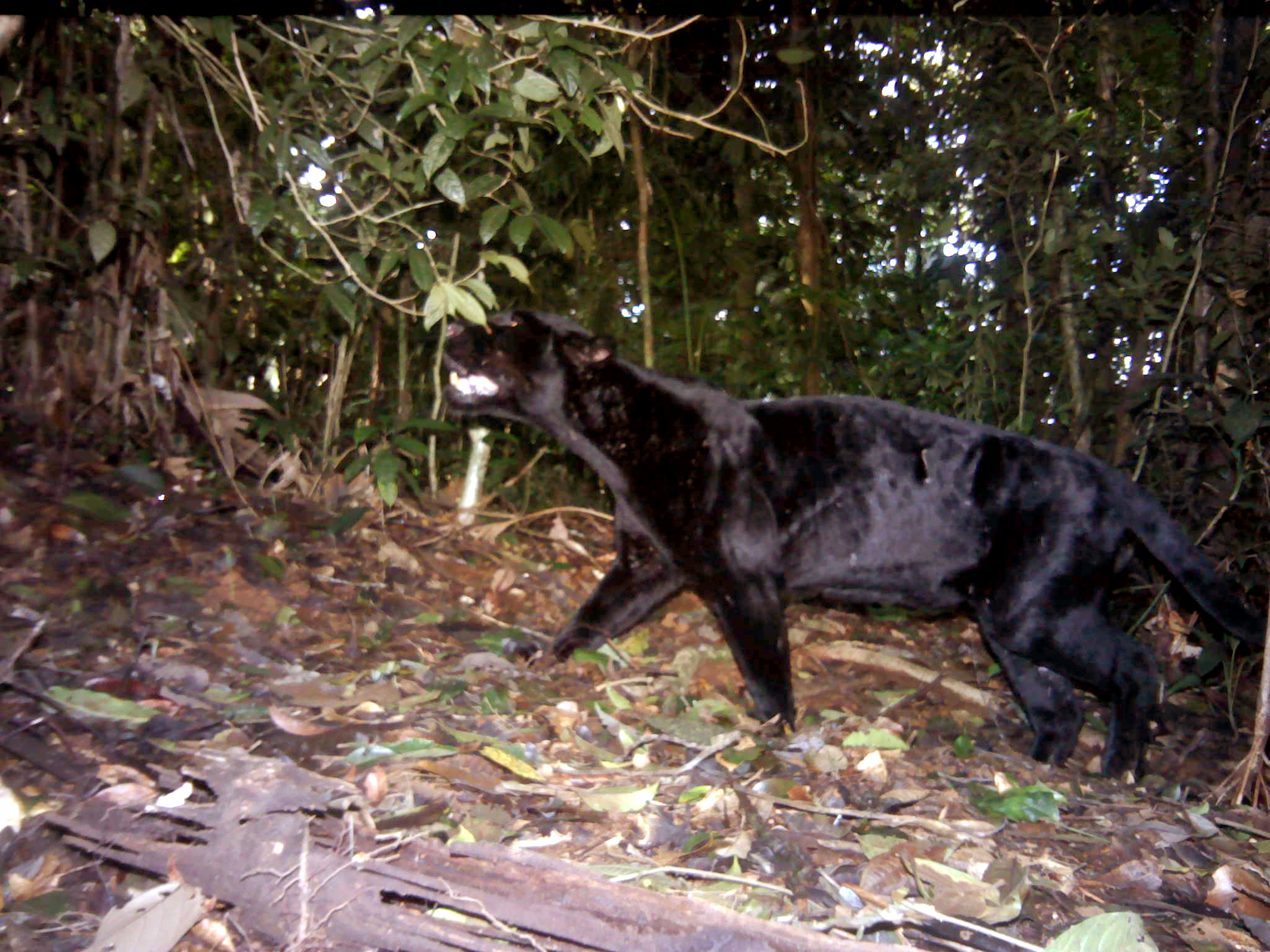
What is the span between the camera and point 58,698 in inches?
100

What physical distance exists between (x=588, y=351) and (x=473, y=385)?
0.48 meters

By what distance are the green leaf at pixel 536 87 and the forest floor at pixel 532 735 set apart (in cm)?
188

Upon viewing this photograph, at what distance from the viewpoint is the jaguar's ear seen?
3.93 metres

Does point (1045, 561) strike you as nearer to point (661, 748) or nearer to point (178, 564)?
point (661, 748)

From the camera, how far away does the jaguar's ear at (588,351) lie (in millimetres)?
3926

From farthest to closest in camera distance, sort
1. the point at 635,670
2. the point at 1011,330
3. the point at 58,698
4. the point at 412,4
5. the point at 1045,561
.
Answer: the point at 1011,330
the point at 635,670
the point at 1045,561
the point at 412,4
the point at 58,698

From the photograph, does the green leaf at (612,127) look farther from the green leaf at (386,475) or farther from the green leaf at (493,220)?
the green leaf at (386,475)

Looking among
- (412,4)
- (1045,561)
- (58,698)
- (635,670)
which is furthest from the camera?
(635,670)

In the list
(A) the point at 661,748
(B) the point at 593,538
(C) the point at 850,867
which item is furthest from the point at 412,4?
(B) the point at 593,538

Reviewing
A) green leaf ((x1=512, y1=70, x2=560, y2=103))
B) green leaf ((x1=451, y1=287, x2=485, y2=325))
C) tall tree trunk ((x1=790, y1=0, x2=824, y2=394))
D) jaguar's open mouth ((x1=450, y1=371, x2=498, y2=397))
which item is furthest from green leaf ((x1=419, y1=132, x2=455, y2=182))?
tall tree trunk ((x1=790, y1=0, x2=824, y2=394))

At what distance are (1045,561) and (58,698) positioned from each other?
3199 mm

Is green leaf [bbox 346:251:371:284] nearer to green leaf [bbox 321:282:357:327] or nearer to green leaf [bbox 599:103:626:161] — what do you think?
green leaf [bbox 321:282:357:327]

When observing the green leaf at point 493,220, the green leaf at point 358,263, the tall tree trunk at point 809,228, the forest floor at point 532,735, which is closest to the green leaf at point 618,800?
the forest floor at point 532,735

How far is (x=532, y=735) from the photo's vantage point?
9.84ft
